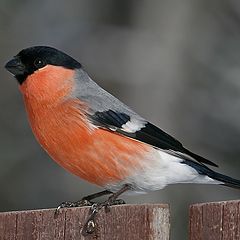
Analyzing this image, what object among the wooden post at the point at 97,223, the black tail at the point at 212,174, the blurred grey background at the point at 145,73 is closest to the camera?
the wooden post at the point at 97,223

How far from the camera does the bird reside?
447 cm

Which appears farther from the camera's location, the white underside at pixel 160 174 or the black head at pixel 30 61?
the black head at pixel 30 61

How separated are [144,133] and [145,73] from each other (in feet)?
14.1

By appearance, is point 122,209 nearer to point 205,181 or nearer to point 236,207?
point 236,207

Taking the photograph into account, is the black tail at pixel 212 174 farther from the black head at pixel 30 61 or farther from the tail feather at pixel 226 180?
the black head at pixel 30 61

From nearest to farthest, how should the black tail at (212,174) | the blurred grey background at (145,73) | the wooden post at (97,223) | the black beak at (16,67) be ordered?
the wooden post at (97,223) → the black tail at (212,174) → the black beak at (16,67) → the blurred grey background at (145,73)

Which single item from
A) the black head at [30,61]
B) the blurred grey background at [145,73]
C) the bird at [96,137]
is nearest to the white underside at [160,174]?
the bird at [96,137]

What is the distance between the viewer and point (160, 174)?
4605mm

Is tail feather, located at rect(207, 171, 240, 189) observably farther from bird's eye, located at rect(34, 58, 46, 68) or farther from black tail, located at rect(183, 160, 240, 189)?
bird's eye, located at rect(34, 58, 46, 68)

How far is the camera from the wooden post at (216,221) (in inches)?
118

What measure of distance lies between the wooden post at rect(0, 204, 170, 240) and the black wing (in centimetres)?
115

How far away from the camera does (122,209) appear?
327 cm

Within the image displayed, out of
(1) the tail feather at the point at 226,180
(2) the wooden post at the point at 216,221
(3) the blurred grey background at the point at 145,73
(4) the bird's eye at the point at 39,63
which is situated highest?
(3) the blurred grey background at the point at 145,73

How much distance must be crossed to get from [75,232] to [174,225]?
438cm
